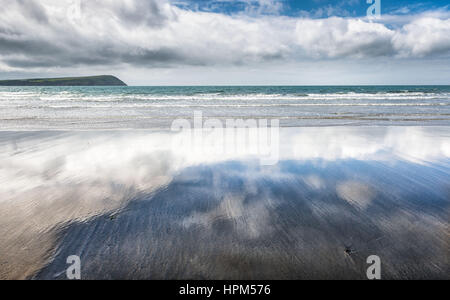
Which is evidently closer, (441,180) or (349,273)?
(349,273)

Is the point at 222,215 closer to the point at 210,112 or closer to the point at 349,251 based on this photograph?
the point at 349,251

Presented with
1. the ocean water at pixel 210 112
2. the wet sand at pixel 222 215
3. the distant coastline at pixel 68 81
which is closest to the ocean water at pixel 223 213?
the wet sand at pixel 222 215

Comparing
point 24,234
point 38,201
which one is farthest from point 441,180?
point 38,201

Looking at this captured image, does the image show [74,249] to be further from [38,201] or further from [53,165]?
[53,165]

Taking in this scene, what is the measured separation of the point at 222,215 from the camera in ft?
10.9

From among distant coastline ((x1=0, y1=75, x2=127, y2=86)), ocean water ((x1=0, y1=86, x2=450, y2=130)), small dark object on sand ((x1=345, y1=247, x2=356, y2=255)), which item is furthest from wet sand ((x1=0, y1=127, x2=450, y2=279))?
distant coastline ((x1=0, y1=75, x2=127, y2=86))

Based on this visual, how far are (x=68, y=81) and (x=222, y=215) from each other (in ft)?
521

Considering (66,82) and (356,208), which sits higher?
(66,82)

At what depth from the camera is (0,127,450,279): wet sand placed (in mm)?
2373

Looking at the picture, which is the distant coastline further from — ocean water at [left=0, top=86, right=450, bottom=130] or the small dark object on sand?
the small dark object on sand

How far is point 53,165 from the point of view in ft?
18.0

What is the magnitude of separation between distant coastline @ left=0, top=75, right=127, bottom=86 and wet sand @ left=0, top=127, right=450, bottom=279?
14691 cm
